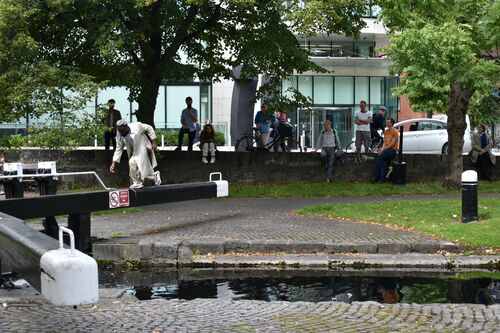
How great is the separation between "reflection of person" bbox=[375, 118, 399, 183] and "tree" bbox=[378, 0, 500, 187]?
3.40 meters

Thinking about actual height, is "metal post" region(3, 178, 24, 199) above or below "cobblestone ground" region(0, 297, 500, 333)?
above

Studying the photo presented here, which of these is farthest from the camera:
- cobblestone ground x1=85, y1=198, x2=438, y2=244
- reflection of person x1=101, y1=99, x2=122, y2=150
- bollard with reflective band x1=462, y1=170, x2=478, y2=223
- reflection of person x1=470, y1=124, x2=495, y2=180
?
reflection of person x1=470, y1=124, x2=495, y2=180

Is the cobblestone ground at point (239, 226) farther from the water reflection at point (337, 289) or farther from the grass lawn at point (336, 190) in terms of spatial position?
the grass lawn at point (336, 190)

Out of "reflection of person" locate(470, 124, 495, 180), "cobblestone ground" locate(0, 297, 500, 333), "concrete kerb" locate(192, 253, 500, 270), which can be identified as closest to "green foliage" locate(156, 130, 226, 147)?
"reflection of person" locate(470, 124, 495, 180)

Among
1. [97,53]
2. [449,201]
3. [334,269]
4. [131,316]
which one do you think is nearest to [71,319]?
[131,316]

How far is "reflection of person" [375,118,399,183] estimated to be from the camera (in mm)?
21312

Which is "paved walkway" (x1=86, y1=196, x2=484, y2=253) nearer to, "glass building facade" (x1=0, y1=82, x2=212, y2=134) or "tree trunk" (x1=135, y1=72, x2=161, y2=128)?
"tree trunk" (x1=135, y1=72, x2=161, y2=128)

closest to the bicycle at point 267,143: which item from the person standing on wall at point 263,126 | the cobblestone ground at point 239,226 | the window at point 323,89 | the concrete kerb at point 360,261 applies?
the person standing on wall at point 263,126

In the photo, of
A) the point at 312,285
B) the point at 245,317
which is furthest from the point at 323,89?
the point at 245,317

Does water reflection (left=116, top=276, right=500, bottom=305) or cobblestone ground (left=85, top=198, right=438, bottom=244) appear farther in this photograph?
cobblestone ground (left=85, top=198, right=438, bottom=244)

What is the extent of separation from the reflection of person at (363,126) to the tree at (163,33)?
11.9 ft

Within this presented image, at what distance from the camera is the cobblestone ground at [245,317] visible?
6.97 meters

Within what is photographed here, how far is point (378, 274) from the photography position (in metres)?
11.1

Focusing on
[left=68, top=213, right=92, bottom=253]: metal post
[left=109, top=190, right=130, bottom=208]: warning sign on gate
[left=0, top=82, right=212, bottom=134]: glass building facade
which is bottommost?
[left=68, top=213, right=92, bottom=253]: metal post
